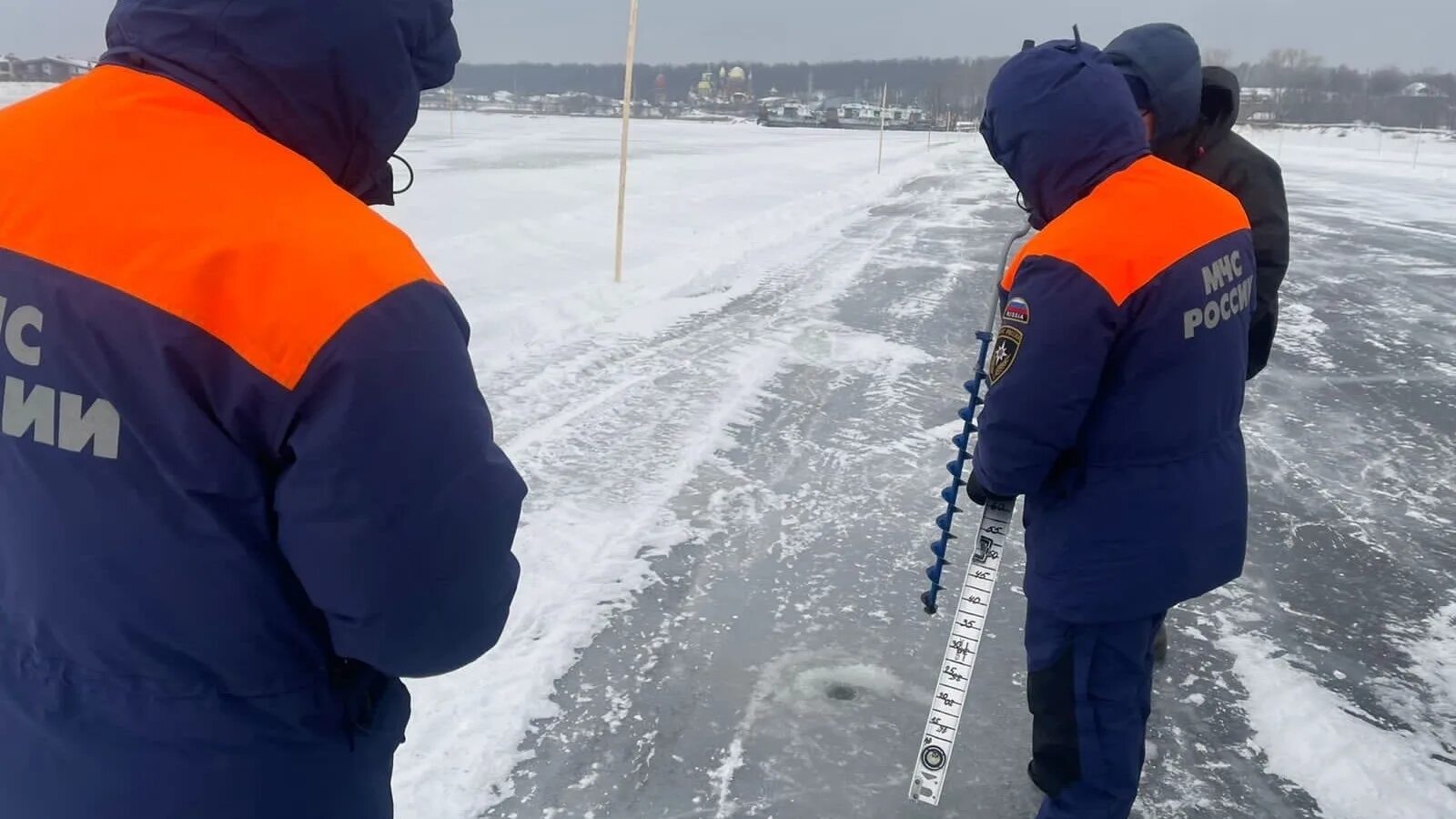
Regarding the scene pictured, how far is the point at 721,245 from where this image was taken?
12.7m

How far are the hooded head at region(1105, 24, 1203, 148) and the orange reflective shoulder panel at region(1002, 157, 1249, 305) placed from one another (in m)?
0.54

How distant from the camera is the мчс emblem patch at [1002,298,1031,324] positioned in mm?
2151

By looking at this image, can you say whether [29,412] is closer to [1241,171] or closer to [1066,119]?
[1066,119]

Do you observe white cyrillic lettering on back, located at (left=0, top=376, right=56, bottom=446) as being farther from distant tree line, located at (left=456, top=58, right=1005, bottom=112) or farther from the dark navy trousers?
distant tree line, located at (left=456, top=58, right=1005, bottom=112)

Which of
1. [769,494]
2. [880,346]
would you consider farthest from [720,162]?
[769,494]

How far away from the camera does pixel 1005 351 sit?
223 cm

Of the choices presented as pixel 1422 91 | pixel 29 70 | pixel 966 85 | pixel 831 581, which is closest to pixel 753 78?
pixel 966 85

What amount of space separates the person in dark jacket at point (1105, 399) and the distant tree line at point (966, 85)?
4588cm

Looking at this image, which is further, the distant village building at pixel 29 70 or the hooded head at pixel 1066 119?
the distant village building at pixel 29 70

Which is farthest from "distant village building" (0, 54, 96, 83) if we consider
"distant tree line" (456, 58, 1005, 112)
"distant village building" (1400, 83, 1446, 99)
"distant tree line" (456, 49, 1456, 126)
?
"distant village building" (1400, 83, 1446, 99)

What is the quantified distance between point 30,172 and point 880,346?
22.5 ft

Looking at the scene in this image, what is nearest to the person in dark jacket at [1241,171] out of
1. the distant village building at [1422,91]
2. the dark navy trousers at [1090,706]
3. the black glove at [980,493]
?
the black glove at [980,493]

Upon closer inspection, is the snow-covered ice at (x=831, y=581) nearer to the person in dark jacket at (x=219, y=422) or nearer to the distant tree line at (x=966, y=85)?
the person in dark jacket at (x=219, y=422)

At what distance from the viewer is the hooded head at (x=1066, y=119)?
7.14ft
